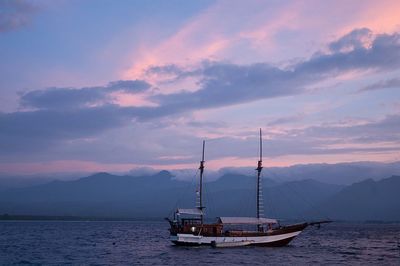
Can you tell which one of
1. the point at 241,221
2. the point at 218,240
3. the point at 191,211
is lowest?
the point at 218,240

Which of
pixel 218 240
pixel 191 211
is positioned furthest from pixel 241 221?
pixel 191 211

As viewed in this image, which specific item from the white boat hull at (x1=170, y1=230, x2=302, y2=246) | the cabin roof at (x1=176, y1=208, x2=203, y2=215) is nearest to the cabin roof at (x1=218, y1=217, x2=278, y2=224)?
→ the white boat hull at (x1=170, y1=230, x2=302, y2=246)

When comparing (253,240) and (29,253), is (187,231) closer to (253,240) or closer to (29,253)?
(253,240)

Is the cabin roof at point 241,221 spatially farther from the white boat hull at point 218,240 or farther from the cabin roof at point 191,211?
the cabin roof at point 191,211

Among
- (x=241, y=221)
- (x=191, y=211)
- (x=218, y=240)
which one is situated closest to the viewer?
(x=218, y=240)

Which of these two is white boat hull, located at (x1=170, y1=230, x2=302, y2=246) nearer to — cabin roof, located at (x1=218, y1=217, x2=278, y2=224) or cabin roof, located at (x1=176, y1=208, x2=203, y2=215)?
cabin roof, located at (x1=218, y1=217, x2=278, y2=224)

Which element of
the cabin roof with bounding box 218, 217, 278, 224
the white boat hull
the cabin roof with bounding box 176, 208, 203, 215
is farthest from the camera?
the cabin roof with bounding box 176, 208, 203, 215

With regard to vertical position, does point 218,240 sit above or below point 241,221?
below

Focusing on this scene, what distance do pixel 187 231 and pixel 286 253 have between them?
747 inches

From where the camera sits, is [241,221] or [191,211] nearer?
[241,221]

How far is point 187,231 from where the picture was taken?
3834 inches

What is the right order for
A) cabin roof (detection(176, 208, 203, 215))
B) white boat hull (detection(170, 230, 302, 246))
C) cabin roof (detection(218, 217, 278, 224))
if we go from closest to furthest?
white boat hull (detection(170, 230, 302, 246)) < cabin roof (detection(218, 217, 278, 224)) < cabin roof (detection(176, 208, 203, 215))

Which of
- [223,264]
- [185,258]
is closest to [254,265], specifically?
[223,264]

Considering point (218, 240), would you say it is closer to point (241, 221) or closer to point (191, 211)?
point (241, 221)
